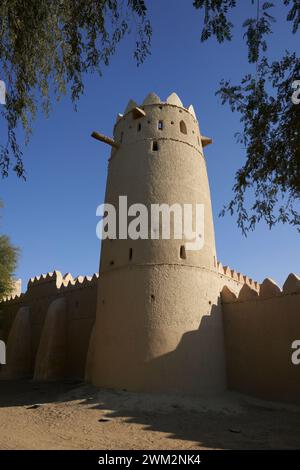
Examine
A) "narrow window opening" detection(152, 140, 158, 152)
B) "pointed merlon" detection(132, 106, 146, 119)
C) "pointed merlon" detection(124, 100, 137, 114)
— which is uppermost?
"pointed merlon" detection(124, 100, 137, 114)

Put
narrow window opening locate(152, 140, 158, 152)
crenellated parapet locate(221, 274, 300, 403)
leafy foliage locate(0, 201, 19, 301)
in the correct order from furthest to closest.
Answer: leafy foliage locate(0, 201, 19, 301) → narrow window opening locate(152, 140, 158, 152) → crenellated parapet locate(221, 274, 300, 403)

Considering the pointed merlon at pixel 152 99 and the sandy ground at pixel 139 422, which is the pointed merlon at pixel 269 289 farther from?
the pointed merlon at pixel 152 99

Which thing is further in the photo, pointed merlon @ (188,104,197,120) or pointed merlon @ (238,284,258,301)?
pointed merlon @ (188,104,197,120)

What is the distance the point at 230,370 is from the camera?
13.3 meters

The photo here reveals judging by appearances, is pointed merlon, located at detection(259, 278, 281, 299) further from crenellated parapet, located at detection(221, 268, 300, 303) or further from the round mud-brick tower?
the round mud-brick tower

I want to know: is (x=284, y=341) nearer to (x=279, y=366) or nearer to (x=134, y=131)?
(x=279, y=366)

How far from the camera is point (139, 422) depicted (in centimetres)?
910

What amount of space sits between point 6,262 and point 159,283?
12.6m

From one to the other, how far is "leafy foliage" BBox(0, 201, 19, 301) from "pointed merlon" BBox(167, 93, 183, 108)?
41.9 feet

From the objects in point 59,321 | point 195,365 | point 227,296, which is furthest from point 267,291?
point 59,321

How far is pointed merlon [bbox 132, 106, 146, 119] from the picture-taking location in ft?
50.2

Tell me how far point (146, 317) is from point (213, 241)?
4306 mm

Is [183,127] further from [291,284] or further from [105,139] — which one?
[291,284]

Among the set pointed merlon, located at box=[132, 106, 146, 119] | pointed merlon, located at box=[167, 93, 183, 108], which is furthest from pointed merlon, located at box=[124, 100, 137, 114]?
pointed merlon, located at box=[167, 93, 183, 108]
